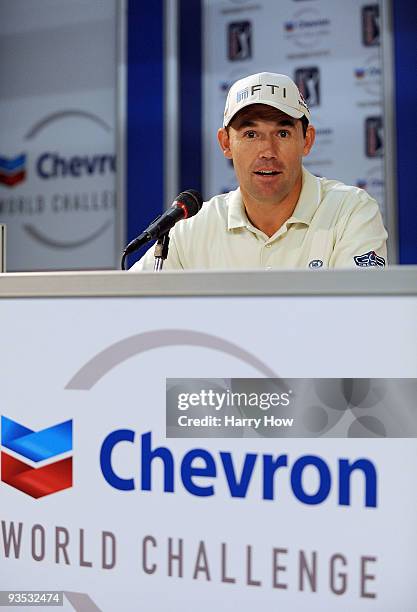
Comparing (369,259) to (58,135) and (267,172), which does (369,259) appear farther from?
(58,135)

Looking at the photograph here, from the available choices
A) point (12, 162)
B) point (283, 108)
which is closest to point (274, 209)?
point (283, 108)

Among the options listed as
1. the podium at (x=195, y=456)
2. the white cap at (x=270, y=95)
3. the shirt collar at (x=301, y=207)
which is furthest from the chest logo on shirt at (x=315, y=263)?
the podium at (x=195, y=456)

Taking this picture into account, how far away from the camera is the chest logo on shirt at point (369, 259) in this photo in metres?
1.67

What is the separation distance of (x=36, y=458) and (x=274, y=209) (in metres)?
1.16

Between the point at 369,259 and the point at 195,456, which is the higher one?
the point at 369,259

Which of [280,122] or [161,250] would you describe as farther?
[280,122]

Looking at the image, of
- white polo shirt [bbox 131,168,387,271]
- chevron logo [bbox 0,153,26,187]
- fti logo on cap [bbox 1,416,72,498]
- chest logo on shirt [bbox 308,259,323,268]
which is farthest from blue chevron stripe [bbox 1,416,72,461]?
chevron logo [bbox 0,153,26,187]

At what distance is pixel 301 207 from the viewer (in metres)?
1.89

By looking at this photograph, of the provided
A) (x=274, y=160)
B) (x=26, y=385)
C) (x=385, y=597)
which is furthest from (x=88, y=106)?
(x=385, y=597)

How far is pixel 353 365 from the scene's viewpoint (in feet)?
2.63

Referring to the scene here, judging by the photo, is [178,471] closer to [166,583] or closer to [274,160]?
[166,583]

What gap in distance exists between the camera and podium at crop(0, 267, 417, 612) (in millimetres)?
797

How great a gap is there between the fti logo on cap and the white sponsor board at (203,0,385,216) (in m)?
2.81

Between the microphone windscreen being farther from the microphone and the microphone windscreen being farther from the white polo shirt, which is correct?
the white polo shirt
